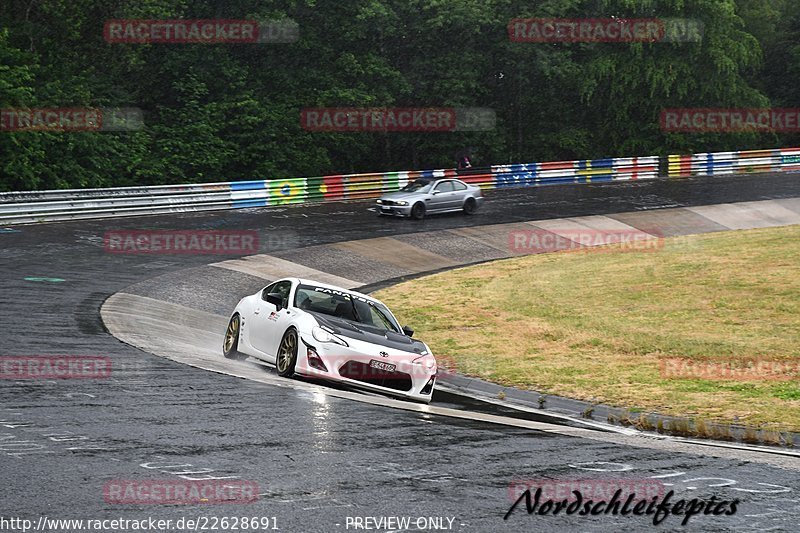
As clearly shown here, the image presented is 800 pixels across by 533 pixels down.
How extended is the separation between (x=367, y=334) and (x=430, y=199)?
23.7 metres

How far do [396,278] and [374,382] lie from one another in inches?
621

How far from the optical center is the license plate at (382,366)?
517 inches

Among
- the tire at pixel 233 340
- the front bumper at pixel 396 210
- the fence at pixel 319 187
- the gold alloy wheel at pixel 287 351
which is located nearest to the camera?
the gold alloy wheel at pixel 287 351

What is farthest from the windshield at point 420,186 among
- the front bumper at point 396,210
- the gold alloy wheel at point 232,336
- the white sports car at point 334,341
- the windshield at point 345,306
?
the windshield at point 345,306

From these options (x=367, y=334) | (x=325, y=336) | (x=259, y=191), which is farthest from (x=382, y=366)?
(x=259, y=191)

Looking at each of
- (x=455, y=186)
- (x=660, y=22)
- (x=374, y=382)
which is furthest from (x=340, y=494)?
(x=660, y=22)

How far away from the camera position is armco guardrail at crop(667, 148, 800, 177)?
2014 inches

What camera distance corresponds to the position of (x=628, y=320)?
21.7 m

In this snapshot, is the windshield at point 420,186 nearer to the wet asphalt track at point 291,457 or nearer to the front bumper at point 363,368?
the wet asphalt track at point 291,457

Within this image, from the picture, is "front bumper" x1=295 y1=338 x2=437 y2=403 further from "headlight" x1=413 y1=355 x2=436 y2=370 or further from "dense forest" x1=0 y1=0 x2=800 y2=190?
"dense forest" x1=0 y1=0 x2=800 y2=190

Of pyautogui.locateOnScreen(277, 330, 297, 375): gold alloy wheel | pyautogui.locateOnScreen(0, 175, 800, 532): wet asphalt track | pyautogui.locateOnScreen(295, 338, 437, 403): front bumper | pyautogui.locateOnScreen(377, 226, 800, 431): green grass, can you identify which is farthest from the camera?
pyautogui.locateOnScreen(377, 226, 800, 431): green grass

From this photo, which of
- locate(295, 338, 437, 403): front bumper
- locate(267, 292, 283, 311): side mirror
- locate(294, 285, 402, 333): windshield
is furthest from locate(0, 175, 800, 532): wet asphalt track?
locate(294, 285, 402, 333): windshield

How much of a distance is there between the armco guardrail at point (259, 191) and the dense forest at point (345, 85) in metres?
5.32

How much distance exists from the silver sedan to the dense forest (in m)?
10.3
